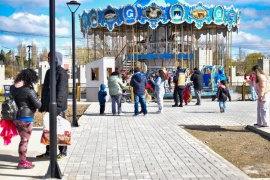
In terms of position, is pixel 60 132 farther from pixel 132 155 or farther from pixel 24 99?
pixel 132 155

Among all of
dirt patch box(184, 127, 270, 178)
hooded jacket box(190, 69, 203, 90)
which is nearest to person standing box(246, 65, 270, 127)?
dirt patch box(184, 127, 270, 178)

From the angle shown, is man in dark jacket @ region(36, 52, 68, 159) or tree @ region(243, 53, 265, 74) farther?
tree @ region(243, 53, 265, 74)

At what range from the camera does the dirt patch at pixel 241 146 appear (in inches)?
283

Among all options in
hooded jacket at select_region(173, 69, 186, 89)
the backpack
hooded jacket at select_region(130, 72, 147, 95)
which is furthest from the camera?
hooded jacket at select_region(173, 69, 186, 89)

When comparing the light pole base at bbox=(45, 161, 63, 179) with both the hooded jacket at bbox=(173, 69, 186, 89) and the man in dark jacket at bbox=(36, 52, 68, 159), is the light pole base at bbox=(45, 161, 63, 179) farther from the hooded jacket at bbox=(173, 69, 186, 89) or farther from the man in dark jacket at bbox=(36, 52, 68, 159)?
the hooded jacket at bbox=(173, 69, 186, 89)

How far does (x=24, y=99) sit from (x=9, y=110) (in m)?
0.31

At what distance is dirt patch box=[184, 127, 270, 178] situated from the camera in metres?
7.18

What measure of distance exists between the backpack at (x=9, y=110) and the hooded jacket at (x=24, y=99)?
0.08 m

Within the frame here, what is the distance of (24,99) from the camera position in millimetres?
6797

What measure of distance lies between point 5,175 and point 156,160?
8.54ft

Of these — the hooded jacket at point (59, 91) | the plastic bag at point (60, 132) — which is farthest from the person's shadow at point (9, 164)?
the hooded jacket at point (59, 91)

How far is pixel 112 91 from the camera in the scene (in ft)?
49.0

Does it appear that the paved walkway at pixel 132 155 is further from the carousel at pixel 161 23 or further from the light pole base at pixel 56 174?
the carousel at pixel 161 23

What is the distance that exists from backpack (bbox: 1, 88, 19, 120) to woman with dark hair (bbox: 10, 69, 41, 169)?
0.07m
